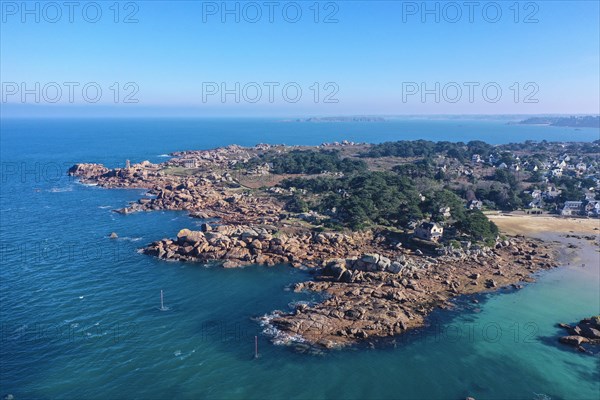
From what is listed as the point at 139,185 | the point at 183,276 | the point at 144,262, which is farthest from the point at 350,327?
the point at 139,185

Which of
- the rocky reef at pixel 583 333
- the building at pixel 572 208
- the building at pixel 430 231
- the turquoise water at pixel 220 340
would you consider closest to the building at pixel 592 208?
the building at pixel 572 208

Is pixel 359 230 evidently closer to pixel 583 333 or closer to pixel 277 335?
pixel 277 335

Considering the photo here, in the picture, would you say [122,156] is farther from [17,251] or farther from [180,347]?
[180,347]

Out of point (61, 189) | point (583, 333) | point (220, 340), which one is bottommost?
point (583, 333)

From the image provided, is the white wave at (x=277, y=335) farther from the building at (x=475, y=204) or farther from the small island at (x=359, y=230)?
the building at (x=475, y=204)

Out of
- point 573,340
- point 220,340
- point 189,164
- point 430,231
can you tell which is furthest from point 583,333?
point 189,164

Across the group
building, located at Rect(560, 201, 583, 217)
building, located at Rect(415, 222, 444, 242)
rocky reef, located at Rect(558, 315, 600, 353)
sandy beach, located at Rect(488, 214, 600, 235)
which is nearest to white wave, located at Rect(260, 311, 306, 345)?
rocky reef, located at Rect(558, 315, 600, 353)
